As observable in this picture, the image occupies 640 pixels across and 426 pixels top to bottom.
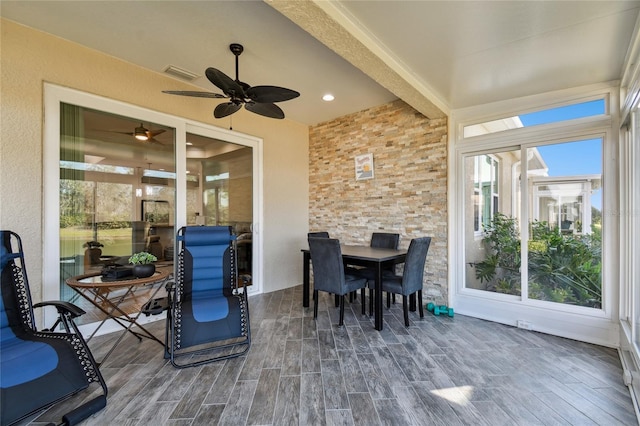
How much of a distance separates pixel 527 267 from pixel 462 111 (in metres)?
2.05

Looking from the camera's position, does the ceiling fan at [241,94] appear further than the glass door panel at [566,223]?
No

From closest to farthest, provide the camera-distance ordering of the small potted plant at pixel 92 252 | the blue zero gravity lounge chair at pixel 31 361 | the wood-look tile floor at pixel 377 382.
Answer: the blue zero gravity lounge chair at pixel 31 361 → the wood-look tile floor at pixel 377 382 → the small potted plant at pixel 92 252

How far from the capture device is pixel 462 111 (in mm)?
3588

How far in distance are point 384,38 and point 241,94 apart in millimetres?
1302

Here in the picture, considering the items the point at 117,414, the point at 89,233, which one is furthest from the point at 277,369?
the point at 89,233

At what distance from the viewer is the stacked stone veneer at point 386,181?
371 cm

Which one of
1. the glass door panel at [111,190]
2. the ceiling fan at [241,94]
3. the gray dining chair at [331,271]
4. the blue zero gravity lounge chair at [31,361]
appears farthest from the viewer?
the gray dining chair at [331,271]

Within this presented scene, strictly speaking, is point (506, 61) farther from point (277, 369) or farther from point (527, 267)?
point (277, 369)

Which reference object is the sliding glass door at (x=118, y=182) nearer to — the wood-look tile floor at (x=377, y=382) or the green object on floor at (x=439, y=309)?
the wood-look tile floor at (x=377, y=382)

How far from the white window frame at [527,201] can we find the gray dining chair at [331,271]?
140 centimetres

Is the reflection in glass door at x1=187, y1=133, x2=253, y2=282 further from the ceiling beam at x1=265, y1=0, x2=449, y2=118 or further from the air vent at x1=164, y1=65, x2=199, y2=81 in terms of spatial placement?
the ceiling beam at x1=265, y1=0, x2=449, y2=118

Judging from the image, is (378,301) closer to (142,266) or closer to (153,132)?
(142,266)

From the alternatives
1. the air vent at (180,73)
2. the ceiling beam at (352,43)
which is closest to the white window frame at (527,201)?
the ceiling beam at (352,43)

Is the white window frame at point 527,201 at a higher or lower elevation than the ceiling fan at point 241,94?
lower
